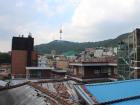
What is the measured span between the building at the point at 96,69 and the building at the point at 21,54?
58.3 feet

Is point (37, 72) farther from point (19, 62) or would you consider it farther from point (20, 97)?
point (20, 97)

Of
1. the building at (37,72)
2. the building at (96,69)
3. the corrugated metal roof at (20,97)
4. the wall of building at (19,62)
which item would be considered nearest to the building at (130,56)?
the building at (96,69)

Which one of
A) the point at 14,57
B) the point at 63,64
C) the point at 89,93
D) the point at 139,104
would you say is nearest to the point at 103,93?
the point at 89,93

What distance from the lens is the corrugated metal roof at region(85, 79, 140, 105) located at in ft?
31.5

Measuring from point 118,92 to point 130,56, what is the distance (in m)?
21.2

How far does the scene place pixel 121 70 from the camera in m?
32.7

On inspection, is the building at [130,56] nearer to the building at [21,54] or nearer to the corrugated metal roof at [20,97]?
the corrugated metal roof at [20,97]

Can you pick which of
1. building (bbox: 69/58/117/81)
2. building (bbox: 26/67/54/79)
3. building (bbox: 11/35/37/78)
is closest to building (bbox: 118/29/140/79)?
building (bbox: 69/58/117/81)

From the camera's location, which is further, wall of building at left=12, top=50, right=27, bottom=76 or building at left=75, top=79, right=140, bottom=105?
wall of building at left=12, top=50, right=27, bottom=76

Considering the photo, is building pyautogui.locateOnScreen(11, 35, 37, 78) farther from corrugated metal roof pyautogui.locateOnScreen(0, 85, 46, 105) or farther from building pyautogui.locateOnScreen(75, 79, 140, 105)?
building pyautogui.locateOnScreen(75, 79, 140, 105)

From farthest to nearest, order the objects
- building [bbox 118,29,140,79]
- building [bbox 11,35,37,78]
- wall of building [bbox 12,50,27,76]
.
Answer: building [bbox 11,35,37,78] < wall of building [bbox 12,50,27,76] < building [bbox 118,29,140,79]

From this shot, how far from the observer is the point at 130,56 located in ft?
102

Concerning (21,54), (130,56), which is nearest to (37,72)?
(21,54)

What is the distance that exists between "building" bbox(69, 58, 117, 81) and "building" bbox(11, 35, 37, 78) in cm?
1778
